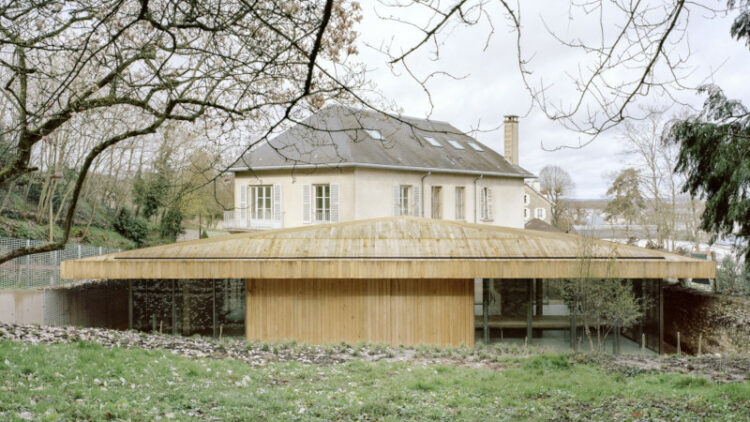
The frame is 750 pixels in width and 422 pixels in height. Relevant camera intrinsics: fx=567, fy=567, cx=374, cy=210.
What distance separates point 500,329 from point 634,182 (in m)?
21.2

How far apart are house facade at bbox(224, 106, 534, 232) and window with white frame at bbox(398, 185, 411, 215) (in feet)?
0.14

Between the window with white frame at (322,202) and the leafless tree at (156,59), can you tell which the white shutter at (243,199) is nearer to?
the window with white frame at (322,202)

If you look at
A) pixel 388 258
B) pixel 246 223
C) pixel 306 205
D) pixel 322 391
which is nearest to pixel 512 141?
pixel 306 205

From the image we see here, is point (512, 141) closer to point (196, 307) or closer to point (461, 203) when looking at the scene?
point (461, 203)

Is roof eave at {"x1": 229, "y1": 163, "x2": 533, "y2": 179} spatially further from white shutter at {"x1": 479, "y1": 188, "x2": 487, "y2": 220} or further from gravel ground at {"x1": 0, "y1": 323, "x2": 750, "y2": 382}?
gravel ground at {"x1": 0, "y1": 323, "x2": 750, "y2": 382}

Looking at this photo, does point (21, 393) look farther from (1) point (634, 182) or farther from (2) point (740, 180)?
(1) point (634, 182)

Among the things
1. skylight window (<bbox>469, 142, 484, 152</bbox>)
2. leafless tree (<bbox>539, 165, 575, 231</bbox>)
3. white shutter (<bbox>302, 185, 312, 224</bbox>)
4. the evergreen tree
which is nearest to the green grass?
the evergreen tree

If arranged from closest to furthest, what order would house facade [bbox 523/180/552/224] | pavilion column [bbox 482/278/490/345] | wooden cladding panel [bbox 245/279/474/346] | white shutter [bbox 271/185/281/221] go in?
wooden cladding panel [bbox 245/279/474/346] < pavilion column [bbox 482/278/490/345] < white shutter [bbox 271/185/281/221] < house facade [bbox 523/180/552/224]

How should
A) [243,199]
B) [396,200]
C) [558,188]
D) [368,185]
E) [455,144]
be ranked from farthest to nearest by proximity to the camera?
[558,188], [455,144], [243,199], [396,200], [368,185]

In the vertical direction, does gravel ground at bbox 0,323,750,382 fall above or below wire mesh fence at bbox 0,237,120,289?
below

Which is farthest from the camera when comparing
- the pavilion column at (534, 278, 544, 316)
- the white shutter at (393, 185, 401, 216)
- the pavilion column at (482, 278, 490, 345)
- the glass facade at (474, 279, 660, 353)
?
the white shutter at (393, 185, 401, 216)

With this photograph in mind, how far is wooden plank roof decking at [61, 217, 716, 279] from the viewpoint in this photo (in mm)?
14195

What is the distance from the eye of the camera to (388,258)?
576 inches

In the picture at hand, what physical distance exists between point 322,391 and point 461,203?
19.4 m
